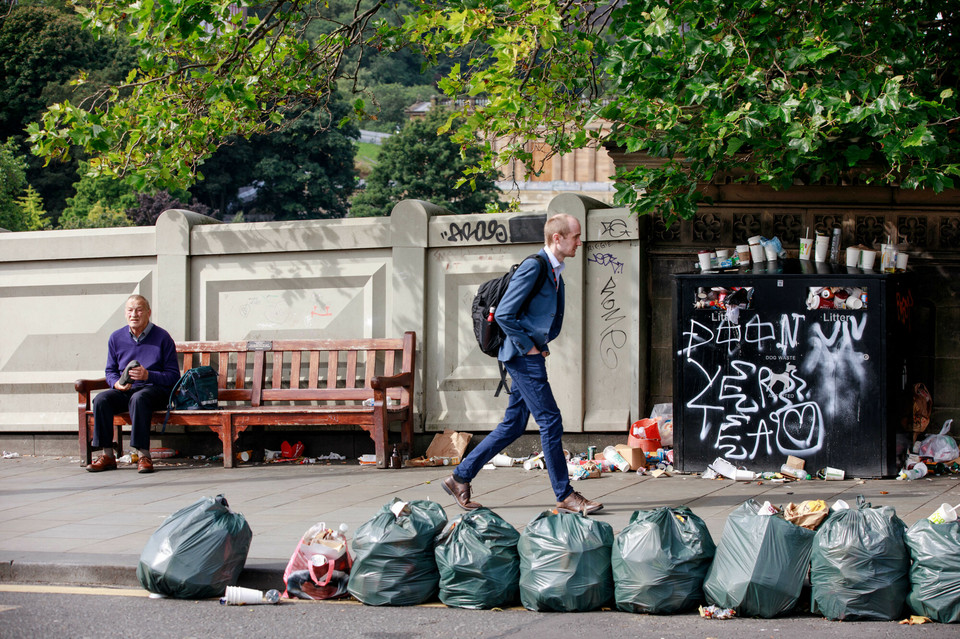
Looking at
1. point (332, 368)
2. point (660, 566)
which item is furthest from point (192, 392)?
point (660, 566)

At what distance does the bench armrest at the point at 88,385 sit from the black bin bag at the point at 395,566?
5039 millimetres

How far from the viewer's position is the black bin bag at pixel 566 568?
452 cm

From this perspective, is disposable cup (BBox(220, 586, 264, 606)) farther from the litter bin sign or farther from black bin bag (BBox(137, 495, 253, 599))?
the litter bin sign

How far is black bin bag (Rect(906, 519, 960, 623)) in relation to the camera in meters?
4.16

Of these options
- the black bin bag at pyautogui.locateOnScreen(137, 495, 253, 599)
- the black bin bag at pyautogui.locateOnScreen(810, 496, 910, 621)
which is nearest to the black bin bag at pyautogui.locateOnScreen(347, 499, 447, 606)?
the black bin bag at pyautogui.locateOnScreen(137, 495, 253, 599)

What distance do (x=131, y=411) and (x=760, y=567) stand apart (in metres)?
6.00

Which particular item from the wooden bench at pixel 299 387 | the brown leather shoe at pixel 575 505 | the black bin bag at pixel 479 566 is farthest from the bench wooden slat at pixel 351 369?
the black bin bag at pixel 479 566

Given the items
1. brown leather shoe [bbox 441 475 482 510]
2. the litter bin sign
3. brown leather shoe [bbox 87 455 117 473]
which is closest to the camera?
brown leather shoe [bbox 441 475 482 510]

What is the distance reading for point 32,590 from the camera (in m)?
5.03

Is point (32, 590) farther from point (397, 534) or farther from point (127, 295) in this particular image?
point (127, 295)

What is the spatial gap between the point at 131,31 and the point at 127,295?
2908 mm

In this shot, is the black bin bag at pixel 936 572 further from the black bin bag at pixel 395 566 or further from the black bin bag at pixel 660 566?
the black bin bag at pixel 395 566

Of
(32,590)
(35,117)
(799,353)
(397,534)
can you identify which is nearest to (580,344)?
(799,353)

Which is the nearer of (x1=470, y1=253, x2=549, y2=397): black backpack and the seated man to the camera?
(x1=470, y1=253, x2=549, y2=397): black backpack
